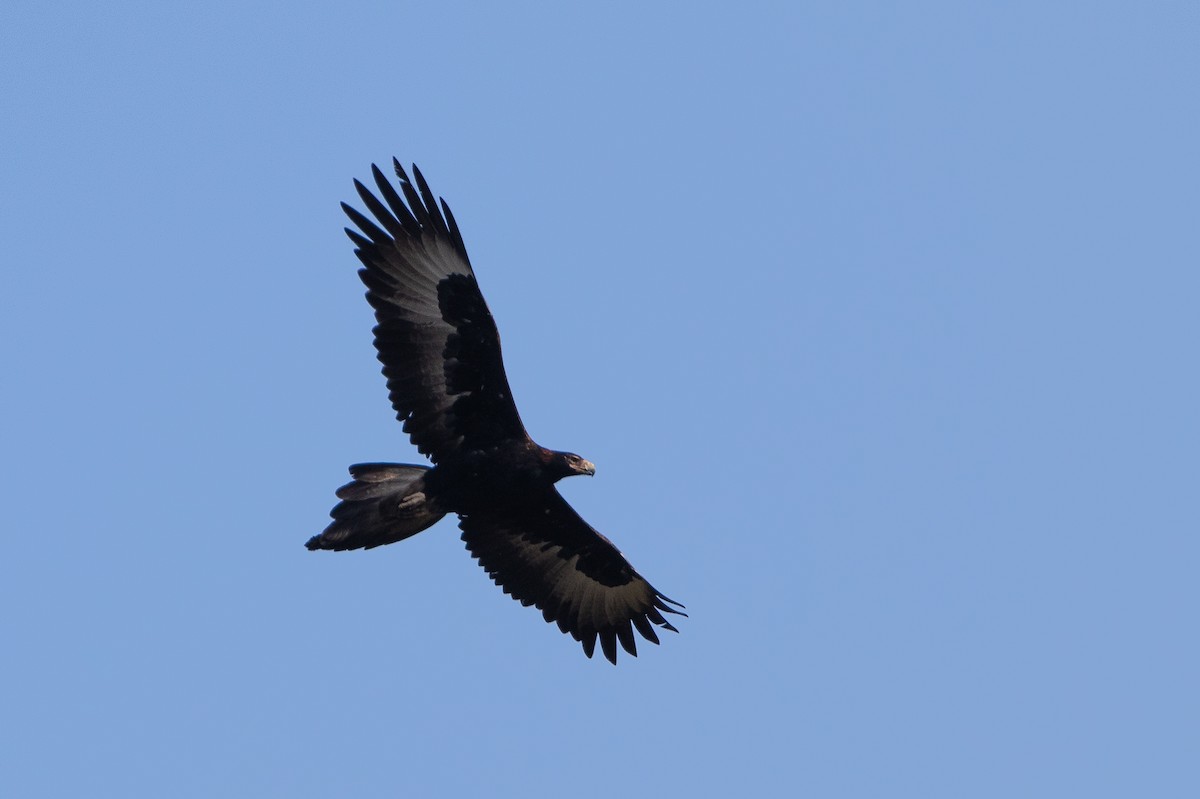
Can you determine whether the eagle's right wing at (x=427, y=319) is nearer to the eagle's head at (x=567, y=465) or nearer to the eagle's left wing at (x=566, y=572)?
the eagle's head at (x=567, y=465)

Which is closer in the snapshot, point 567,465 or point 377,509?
point 377,509

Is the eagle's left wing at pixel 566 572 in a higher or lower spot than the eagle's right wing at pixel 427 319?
lower

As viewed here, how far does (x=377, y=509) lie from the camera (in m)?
16.8

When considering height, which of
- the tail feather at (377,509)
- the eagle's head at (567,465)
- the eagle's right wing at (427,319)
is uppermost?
the eagle's right wing at (427,319)

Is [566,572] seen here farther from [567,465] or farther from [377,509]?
[377,509]

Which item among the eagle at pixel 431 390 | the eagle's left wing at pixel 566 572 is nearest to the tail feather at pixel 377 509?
the eagle at pixel 431 390

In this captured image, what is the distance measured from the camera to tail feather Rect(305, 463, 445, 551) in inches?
655

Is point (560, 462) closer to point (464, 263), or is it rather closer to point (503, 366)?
point (503, 366)

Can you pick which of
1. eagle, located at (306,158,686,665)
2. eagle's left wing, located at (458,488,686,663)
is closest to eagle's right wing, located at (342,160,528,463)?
eagle, located at (306,158,686,665)

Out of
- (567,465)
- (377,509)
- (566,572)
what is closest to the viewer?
(377,509)

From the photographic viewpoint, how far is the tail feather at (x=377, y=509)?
16.6 metres

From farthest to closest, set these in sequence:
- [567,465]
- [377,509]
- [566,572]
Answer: [566,572] → [567,465] → [377,509]

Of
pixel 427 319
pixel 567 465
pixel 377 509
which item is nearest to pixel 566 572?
pixel 567 465

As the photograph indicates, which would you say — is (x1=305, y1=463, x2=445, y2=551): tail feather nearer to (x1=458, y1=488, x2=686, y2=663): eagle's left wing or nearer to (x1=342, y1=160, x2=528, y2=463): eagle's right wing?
(x1=342, y1=160, x2=528, y2=463): eagle's right wing
